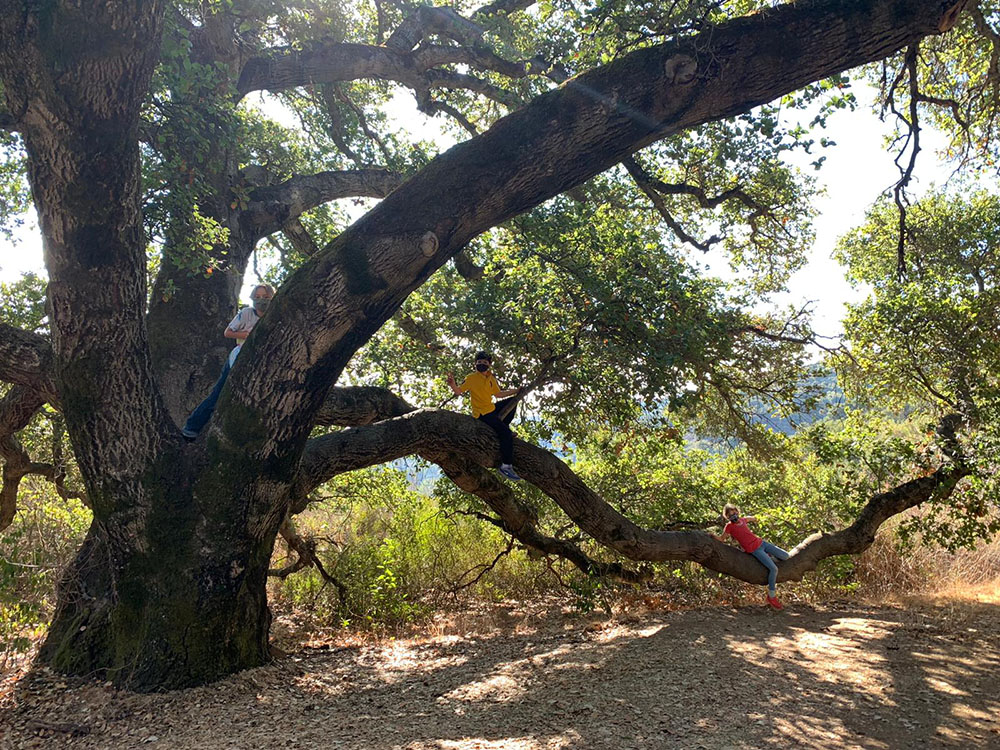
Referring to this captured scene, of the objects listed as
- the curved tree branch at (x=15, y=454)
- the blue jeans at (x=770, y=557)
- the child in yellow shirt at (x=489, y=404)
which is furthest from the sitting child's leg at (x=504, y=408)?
the curved tree branch at (x=15, y=454)

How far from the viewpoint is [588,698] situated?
4.35 meters

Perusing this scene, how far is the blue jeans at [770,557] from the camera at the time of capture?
7879 mm

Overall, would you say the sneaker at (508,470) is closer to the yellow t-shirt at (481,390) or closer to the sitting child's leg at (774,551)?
the yellow t-shirt at (481,390)

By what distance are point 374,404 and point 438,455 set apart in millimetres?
874

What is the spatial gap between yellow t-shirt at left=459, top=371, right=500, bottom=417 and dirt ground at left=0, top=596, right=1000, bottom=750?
2431mm

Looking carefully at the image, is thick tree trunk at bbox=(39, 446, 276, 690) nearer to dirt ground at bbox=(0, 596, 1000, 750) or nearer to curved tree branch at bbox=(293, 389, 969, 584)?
dirt ground at bbox=(0, 596, 1000, 750)

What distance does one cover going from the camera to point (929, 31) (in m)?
4.18

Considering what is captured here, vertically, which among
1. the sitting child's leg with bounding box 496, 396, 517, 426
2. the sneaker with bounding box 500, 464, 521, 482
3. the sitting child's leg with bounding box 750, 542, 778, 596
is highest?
the sitting child's leg with bounding box 496, 396, 517, 426

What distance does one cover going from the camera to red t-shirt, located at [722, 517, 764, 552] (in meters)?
8.00

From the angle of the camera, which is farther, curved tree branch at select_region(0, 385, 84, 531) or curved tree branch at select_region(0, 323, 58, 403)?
curved tree branch at select_region(0, 385, 84, 531)

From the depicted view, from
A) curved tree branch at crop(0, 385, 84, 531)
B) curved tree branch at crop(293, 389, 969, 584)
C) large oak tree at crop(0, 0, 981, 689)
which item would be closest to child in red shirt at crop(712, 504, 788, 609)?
curved tree branch at crop(293, 389, 969, 584)

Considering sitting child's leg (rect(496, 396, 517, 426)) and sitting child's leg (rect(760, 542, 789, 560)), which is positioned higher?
sitting child's leg (rect(496, 396, 517, 426))

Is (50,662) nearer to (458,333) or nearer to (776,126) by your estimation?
(458,333)

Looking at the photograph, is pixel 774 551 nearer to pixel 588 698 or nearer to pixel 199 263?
pixel 588 698
